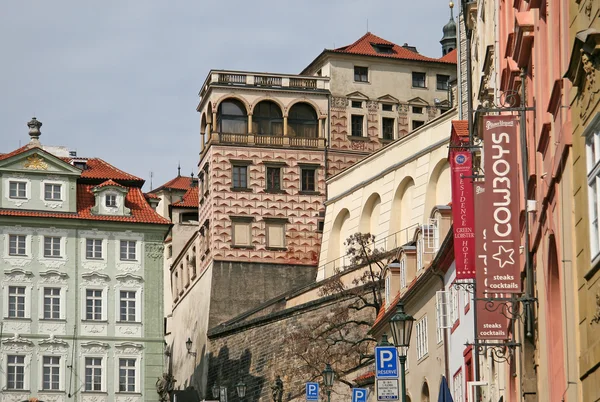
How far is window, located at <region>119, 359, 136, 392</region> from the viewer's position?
207 ft

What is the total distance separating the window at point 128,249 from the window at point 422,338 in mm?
29357

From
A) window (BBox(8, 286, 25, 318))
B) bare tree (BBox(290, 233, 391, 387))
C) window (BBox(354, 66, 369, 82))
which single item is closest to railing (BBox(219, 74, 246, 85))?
window (BBox(354, 66, 369, 82))

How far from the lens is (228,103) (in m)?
78.4

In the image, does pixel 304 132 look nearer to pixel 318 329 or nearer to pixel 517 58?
pixel 318 329

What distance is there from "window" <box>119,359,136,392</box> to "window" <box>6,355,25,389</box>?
404 centimetres

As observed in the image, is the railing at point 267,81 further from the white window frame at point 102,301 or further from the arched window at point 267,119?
the white window frame at point 102,301

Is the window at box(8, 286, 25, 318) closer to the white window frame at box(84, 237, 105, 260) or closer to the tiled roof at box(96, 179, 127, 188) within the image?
the white window frame at box(84, 237, 105, 260)

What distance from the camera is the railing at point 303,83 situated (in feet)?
259

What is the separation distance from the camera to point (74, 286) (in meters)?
64.2

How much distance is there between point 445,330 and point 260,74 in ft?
152

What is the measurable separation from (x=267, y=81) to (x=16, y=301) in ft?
69.2

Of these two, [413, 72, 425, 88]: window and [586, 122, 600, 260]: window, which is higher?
[413, 72, 425, 88]: window

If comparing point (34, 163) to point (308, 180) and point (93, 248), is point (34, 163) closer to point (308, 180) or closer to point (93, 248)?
point (93, 248)

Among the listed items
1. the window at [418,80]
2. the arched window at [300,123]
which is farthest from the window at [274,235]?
the window at [418,80]
